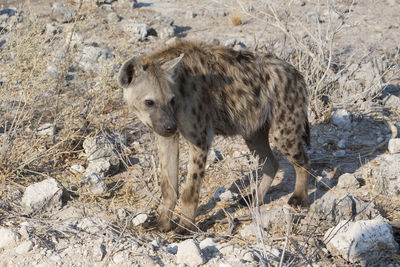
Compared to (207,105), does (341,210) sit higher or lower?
lower

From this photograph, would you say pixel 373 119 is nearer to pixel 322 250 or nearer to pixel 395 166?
pixel 395 166

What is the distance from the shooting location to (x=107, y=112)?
16.3 feet

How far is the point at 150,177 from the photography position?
155 inches

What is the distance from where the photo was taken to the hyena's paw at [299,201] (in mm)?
3787

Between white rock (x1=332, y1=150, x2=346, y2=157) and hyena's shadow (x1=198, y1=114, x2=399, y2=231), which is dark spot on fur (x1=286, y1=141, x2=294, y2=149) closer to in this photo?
hyena's shadow (x1=198, y1=114, x2=399, y2=231)

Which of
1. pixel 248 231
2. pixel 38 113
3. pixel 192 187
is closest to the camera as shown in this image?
pixel 248 231

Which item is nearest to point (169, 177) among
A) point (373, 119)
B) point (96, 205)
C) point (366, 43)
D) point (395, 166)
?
point (96, 205)

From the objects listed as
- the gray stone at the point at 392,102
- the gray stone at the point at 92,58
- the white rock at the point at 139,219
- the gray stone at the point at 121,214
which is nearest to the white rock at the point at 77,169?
the gray stone at the point at 121,214

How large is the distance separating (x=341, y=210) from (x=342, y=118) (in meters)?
1.84

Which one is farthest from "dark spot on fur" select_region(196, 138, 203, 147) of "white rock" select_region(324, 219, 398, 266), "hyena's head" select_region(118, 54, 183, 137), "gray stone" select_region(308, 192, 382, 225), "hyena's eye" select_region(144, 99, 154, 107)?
"white rock" select_region(324, 219, 398, 266)

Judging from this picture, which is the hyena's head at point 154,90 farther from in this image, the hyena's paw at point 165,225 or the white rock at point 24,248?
the white rock at point 24,248

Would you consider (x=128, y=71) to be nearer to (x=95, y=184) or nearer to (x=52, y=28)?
(x=95, y=184)

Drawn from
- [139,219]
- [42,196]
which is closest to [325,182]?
[139,219]

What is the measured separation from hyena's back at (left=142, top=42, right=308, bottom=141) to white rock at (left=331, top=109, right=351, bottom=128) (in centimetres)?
127
